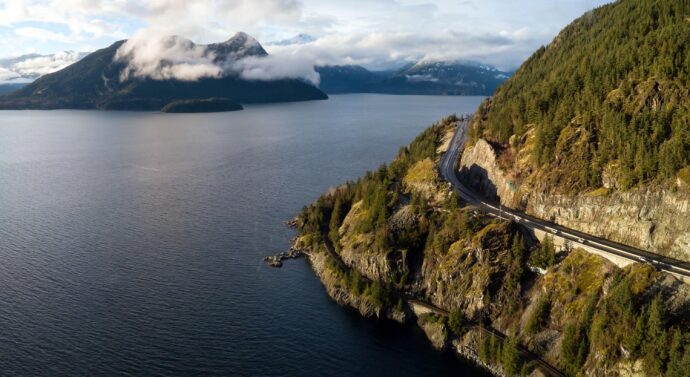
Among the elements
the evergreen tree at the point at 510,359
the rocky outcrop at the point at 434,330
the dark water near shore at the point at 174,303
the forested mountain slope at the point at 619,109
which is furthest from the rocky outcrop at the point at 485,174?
the evergreen tree at the point at 510,359

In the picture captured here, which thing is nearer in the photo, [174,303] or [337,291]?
[174,303]

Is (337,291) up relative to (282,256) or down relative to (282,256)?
down

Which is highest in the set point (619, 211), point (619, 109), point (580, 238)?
point (619, 109)

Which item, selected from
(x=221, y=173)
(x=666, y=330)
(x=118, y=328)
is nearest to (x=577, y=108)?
(x=666, y=330)

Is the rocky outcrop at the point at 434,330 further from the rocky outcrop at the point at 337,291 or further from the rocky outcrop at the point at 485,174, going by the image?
the rocky outcrop at the point at 485,174

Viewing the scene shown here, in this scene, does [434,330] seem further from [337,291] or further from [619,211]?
[619,211]

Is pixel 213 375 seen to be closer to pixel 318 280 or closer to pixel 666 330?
pixel 318 280

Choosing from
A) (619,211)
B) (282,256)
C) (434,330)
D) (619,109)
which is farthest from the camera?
(282,256)

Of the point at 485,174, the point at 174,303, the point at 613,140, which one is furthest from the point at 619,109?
the point at 174,303
